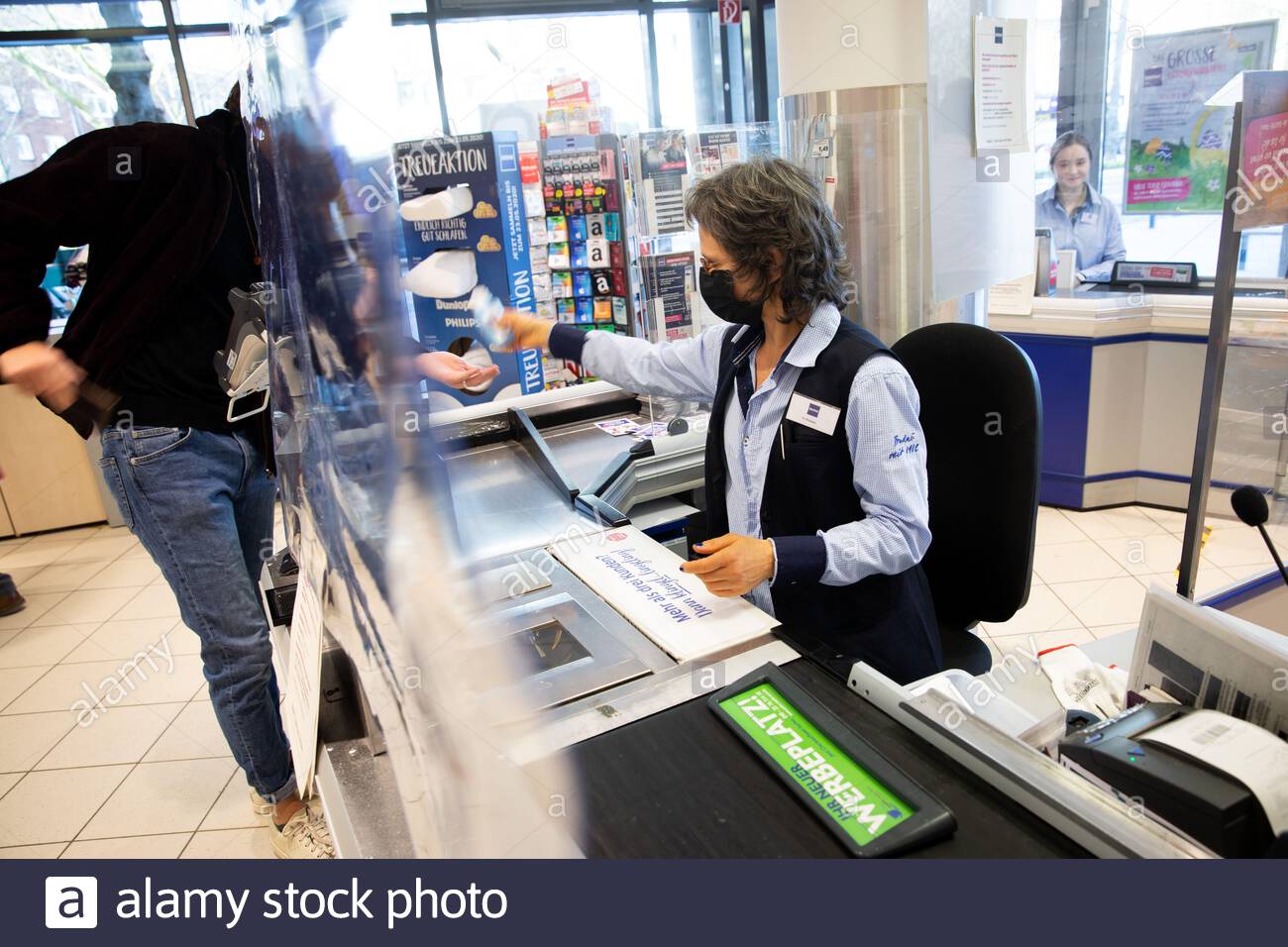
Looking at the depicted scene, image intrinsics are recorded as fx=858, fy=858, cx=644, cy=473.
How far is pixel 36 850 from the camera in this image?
8.71 feet

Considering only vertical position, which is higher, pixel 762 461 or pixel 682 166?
pixel 682 166

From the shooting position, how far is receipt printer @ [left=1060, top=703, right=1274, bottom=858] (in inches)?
32.3

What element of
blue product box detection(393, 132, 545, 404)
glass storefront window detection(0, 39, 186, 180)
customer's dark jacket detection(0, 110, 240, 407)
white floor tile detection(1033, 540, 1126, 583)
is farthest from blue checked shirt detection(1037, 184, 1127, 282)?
glass storefront window detection(0, 39, 186, 180)

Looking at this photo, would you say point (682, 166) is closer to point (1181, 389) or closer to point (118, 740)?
point (1181, 389)

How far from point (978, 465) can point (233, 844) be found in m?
2.38

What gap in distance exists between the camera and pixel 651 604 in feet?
4.96

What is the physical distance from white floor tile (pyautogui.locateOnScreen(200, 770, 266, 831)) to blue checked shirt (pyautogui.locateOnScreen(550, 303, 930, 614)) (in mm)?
1902

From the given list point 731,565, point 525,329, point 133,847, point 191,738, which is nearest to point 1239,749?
point 731,565

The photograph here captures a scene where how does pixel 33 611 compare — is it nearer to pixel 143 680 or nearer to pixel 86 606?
pixel 86 606

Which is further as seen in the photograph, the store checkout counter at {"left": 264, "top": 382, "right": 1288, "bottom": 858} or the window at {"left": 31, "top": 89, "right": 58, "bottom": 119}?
the window at {"left": 31, "top": 89, "right": 58, "bottom": 119}

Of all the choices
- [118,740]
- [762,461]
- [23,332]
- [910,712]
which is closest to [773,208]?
[762,461]

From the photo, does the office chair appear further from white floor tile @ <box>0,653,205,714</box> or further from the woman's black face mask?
white floor tile @ <box>0,653,205,714</box>

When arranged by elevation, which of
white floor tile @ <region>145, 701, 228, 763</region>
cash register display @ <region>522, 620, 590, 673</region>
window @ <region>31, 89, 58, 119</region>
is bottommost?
white floor tile @ <region>145, 701, 228, 763</region>

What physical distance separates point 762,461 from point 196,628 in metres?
1.38
